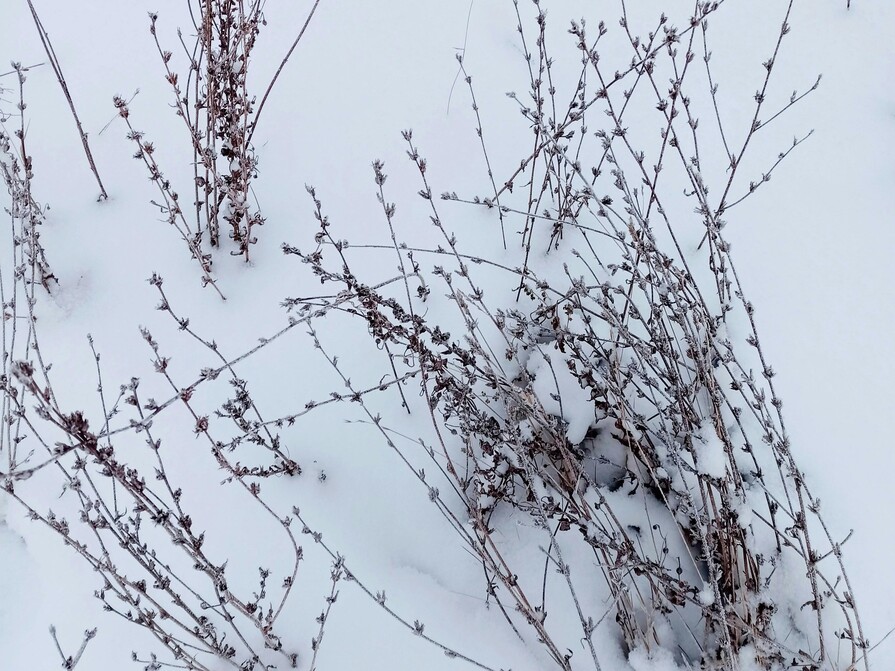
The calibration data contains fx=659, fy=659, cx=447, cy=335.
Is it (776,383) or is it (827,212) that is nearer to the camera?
(776,383)

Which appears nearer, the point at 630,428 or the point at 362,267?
the point at 630,428

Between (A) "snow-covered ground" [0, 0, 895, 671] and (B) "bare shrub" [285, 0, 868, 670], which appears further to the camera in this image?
(A) "snow-covered ground" [0, 0, 895, 671]

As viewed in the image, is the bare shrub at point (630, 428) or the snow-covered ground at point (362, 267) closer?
the bare shrub at point (630, 428)

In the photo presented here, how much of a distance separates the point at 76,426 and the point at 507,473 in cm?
107

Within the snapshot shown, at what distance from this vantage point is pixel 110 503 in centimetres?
Result: 201

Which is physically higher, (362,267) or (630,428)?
(362,267)

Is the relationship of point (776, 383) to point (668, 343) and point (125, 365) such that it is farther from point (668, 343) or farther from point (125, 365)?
point (125, 365)

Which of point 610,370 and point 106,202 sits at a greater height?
point 106,202

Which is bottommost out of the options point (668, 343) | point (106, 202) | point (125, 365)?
point (125, 365)

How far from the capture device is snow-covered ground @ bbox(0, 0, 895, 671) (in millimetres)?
1892

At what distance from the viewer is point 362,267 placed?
91.0 inches

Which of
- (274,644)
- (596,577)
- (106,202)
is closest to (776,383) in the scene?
(596,577)

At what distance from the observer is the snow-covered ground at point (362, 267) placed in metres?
1.89

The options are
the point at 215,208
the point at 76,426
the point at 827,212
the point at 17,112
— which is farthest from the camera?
the point at 17,112
